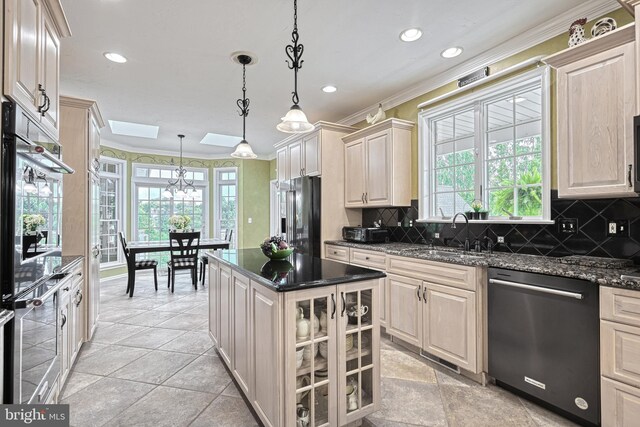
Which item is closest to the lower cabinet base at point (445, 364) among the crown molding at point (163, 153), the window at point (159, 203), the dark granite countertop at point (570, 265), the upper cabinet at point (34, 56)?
the dark granite countertop at point (570, 265)

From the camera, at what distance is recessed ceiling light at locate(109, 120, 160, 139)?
566cm

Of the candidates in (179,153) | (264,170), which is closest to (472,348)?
(264,170)

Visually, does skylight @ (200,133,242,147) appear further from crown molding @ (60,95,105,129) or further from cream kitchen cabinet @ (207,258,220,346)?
cream kitchen cabinet @ (207,258,220,346)

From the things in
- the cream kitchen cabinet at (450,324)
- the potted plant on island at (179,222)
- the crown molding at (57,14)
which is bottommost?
the cream kitchen cabinet at (450,324)

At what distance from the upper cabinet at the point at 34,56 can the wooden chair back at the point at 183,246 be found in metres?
3.29

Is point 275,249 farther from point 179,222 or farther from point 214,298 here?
point 179,222

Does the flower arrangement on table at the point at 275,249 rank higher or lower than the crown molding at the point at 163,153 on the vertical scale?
lower

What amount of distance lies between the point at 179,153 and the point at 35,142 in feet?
20.0

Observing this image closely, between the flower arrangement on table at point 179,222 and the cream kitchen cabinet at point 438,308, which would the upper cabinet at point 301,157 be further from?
the flower arrangement on table at point 179,222

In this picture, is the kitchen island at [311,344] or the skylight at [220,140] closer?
the kitchen island at [311,344]

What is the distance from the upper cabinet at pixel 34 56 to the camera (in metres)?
1.33

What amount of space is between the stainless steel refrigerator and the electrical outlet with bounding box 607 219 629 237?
284 cm

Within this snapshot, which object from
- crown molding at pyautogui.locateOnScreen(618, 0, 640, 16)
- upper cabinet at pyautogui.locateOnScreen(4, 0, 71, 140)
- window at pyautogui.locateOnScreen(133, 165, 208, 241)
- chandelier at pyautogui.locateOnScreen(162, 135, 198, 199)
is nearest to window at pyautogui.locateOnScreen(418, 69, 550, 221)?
crown molding at pyautogui.locateOnScreen(618, 0, 640, 16)

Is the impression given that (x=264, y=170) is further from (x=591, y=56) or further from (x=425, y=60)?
(x=591, y=56)
